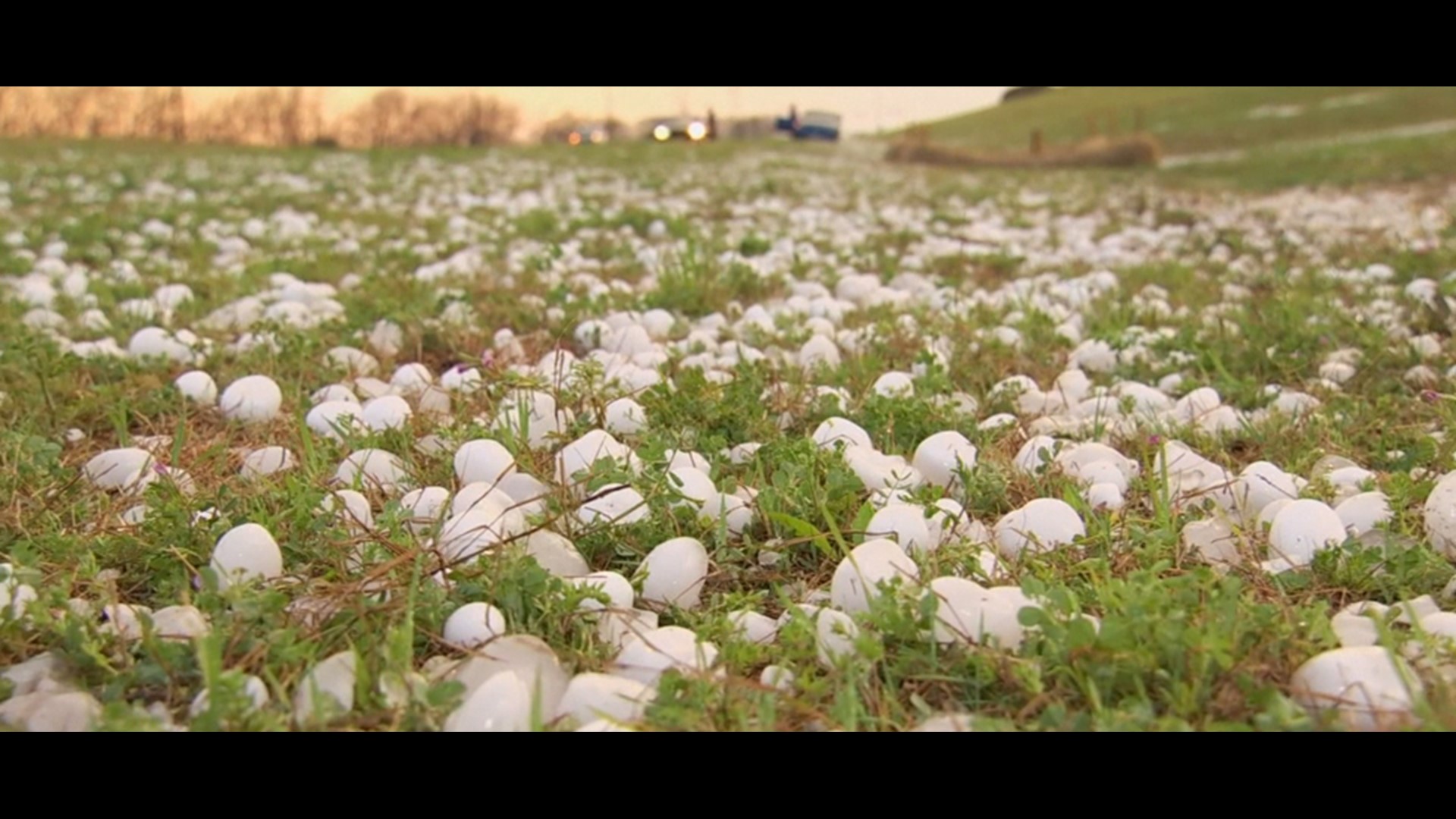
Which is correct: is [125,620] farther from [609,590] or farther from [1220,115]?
[1220,115]

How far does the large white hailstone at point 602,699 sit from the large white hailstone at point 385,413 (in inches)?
51.0

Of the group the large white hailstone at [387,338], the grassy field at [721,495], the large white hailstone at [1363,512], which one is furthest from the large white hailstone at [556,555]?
the large white hailstone at [387,338]

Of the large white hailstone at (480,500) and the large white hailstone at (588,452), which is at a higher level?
the large white hailstone at (588,452)

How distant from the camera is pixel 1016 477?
2379 millimetres

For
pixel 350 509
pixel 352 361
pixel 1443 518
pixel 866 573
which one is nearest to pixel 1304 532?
pixel 1443 518

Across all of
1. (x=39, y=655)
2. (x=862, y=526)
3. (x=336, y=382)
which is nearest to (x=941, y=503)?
(x=862, y=526)

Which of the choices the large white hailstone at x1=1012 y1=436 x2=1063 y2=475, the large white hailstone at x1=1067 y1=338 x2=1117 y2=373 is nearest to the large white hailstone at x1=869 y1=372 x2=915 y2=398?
the large white hailstone at x1=1012 y1=436 x2=1063 y2=475

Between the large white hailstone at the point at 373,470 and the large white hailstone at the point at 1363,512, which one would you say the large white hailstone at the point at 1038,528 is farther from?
the large white hailstone at the point at 373,470

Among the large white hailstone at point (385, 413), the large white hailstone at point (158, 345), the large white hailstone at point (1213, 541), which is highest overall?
the large white hailstone at point (1213, 541)

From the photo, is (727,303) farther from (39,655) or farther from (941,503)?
(39,655)

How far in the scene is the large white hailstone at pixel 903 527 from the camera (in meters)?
1.98

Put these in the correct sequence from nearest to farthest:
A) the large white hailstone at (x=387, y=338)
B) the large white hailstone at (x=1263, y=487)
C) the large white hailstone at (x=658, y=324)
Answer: the large white hailstone at (x=1263, y=487)
the large white hailstone at (x=387, y=338)
the large white hailstone at (x=658, y=324)

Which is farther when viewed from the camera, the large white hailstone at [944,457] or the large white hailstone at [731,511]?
the large white hailstone at [944,457]

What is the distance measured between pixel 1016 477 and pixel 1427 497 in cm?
75
